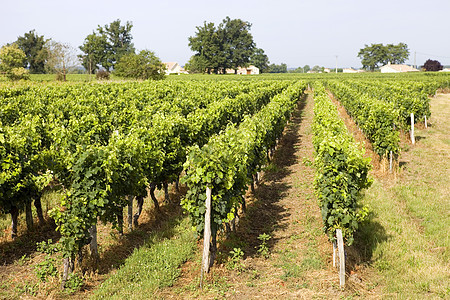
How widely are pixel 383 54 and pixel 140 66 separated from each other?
10004cm

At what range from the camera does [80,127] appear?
37.1 feet

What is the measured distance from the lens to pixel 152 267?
6879 millimetres

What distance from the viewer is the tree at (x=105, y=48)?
87125 mm

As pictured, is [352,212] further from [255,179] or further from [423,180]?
[423,180]

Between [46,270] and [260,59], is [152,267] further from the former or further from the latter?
[260,59]

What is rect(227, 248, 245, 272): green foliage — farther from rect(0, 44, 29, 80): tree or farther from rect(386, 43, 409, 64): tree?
rect(386, 43, 409, 64): tree

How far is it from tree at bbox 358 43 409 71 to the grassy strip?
135 meters

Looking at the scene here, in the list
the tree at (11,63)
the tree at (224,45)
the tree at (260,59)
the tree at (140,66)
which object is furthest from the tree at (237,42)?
the tree at (11,63)

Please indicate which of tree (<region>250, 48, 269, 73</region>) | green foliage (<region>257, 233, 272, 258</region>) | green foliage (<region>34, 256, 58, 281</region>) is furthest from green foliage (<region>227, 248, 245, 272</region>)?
tree (<region>250, 48, 269, 73</region>)

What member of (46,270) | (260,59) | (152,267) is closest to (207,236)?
(152,267)

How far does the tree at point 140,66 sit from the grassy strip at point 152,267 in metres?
52.4

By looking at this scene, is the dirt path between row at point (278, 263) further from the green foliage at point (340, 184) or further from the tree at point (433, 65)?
the tree at point (433, 65)

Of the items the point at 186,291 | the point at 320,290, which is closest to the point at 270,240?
the point at 320,290

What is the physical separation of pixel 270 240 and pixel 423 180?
22.0ft
